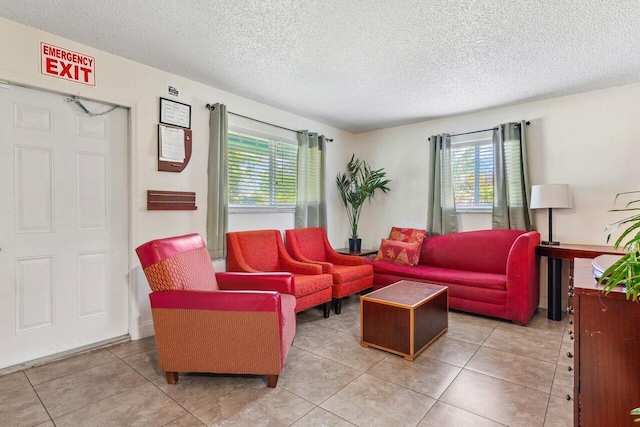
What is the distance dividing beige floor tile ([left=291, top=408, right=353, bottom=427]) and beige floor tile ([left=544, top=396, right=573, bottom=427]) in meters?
1.10

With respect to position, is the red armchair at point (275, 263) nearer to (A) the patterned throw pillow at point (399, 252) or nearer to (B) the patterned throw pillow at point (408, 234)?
(A) the patterned throw pillow at point (399, 252)

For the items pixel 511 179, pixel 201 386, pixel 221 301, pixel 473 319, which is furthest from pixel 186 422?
Result: pixel 511 179

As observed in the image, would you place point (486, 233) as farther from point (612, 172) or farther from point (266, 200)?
point (266, 200)

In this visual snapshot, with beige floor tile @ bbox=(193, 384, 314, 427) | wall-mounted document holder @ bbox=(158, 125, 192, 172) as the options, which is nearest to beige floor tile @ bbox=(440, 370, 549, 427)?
beige floor tile @ bbox=(193, 384, 314, 427)

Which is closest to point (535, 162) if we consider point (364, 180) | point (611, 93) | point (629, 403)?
point (611, 93)

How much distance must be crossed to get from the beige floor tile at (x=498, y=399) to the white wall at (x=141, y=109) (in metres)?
2.46

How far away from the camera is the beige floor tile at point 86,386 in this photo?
1.85 metres

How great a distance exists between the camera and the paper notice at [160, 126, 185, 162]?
289cm

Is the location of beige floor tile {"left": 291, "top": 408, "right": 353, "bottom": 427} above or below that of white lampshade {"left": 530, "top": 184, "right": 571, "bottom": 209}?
below

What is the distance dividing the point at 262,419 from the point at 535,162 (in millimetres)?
3921

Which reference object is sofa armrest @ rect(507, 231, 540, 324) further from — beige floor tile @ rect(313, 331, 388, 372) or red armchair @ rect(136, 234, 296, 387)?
red armchair @ rect(136, 234, 296, 387)

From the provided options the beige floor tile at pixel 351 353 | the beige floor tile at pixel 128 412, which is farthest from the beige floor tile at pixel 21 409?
the beige floor tile at pixel 351 353

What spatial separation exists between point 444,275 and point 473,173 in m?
1.49

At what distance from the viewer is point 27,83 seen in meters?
2.22
